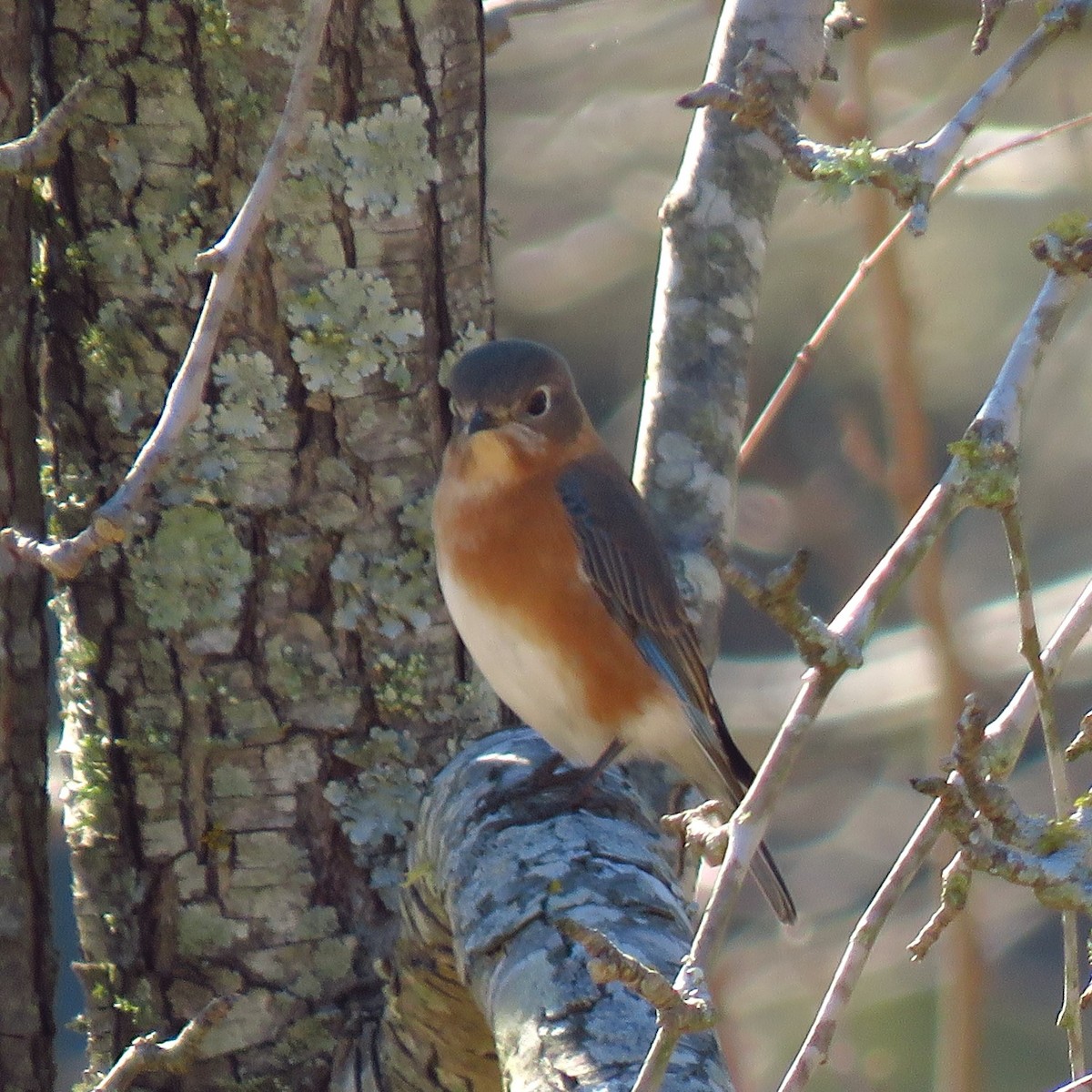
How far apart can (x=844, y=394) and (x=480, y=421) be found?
17.5 feet

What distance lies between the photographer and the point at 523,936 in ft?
8.19

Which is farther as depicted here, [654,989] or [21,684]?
[21,684]

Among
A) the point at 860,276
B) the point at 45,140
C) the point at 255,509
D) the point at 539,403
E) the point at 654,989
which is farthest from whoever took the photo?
the point at 539,403

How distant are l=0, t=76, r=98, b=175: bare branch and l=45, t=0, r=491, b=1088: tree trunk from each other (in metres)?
0.07

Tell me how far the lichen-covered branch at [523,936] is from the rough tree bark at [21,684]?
2.33 ft

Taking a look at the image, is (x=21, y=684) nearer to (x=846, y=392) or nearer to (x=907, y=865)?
(x=907, y=865)

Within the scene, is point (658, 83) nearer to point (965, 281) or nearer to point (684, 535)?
point (965, 281)

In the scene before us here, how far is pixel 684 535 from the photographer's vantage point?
369cm

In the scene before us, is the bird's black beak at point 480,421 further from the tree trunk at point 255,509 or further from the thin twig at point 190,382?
the thin twig at point 190,382

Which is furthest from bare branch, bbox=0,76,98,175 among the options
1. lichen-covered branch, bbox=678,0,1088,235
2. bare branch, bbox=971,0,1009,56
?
bare branch, bbox=971,0,1009,56

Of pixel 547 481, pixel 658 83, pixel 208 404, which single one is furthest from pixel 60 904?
pixel 658 83

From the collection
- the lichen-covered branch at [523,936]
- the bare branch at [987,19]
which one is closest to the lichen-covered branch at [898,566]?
the lichen-covered branch at [523,936]

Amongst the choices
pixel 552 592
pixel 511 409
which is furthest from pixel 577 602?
pixel 511 409

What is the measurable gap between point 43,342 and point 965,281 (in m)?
6.14
